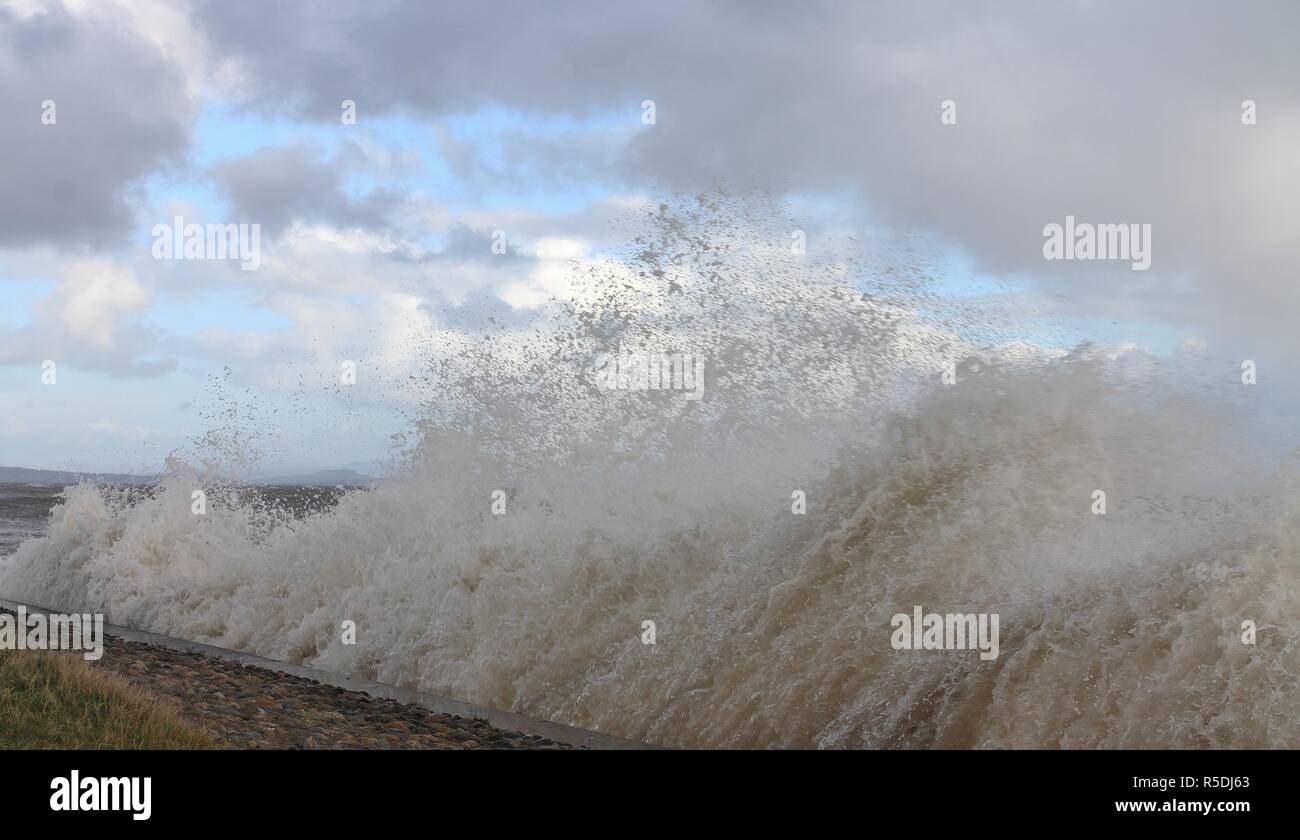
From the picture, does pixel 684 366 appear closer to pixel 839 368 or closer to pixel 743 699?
pixel 839 368

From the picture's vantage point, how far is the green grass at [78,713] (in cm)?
675

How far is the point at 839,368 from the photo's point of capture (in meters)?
13.3

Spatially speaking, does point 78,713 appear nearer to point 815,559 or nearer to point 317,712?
point 317,712

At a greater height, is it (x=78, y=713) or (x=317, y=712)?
(x=78, y=713)

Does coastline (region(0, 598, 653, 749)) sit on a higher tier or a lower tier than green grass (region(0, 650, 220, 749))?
lower

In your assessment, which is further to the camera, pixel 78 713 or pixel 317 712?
pixel 317 712

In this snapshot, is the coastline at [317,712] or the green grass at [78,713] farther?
the coastline at [317,712]

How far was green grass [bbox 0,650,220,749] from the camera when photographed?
6.75 meters

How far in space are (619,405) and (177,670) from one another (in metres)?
6.57

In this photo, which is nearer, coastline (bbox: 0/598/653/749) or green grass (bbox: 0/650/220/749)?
green grass (bbox: 0/650/220/749)

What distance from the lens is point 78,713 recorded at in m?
7.27

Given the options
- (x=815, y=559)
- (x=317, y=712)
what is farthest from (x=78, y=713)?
(x=815, y=559)

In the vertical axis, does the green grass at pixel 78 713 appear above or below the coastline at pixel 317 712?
above

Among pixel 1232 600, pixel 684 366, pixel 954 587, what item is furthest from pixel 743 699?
pixel 684 366
